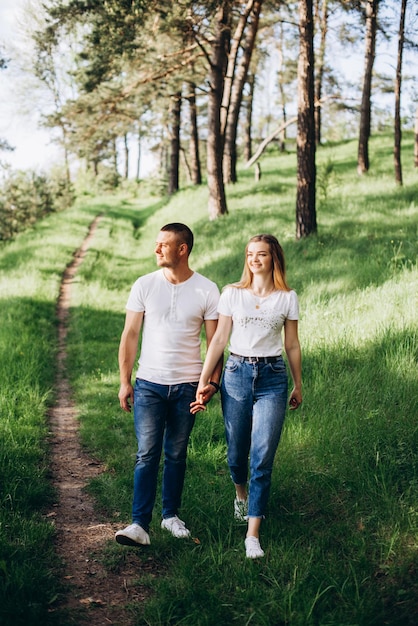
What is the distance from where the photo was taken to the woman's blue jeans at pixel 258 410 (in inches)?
159

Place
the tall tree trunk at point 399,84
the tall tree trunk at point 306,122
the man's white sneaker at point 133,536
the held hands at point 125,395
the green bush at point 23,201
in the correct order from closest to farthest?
the man's white sneaker at point 133,536 → the held hands at point 125,395 → the tall tree trunk at point 306,122 → the tall tree trunk at point 399,84 → the green bush at point 23,201

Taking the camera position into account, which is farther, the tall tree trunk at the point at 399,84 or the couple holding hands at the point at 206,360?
the tall tree trunk at the point at 399,84

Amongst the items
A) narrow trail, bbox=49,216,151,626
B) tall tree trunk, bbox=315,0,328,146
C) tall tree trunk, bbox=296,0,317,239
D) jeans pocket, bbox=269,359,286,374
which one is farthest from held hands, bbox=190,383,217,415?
tall tree trunk, bbox=315,0,328,146

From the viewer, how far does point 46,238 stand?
65.1ft

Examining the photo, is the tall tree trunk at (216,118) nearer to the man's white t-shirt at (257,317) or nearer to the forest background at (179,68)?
the forest background at (179,68)

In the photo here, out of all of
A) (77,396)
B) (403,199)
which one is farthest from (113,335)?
(403,199)

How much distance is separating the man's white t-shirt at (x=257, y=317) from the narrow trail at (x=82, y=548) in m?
1.70

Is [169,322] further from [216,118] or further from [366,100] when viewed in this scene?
[366,100]

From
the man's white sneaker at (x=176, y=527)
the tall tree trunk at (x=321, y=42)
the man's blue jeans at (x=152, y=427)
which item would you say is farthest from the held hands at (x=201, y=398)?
the tall tree trunk at (x=321, y=42)

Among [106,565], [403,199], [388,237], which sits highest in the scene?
[403,199]

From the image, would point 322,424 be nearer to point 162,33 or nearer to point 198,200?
point 162,33

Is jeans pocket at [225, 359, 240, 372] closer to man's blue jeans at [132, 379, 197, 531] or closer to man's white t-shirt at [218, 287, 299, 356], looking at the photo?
man's white t-shirt at [218, 287, 299, 356]

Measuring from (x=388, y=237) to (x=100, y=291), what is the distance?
254 inches

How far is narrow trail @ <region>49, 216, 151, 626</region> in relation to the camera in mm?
3576
